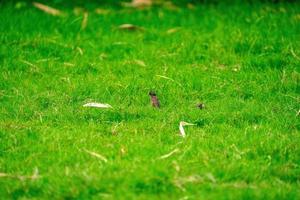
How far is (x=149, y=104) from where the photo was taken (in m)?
5.09

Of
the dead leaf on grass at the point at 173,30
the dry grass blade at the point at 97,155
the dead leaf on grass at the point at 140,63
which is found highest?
the dead leaf on grass at the point at 173,30

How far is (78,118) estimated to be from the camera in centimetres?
479

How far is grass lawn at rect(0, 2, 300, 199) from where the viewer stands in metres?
3.86

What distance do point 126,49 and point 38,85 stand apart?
112 cm

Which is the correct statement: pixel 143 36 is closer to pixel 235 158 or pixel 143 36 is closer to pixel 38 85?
pixel 38 85

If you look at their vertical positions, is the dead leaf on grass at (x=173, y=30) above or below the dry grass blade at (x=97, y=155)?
above

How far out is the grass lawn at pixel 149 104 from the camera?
386 centimetres

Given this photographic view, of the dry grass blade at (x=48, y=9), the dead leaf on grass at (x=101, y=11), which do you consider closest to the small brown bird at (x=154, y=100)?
the dead leaf on grass at (x=101, y=11)

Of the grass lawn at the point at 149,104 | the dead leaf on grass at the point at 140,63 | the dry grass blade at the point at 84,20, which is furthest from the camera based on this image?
the dry grass blade at the point at 84,20

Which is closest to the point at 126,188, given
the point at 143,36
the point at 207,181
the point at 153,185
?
the point at 153,185

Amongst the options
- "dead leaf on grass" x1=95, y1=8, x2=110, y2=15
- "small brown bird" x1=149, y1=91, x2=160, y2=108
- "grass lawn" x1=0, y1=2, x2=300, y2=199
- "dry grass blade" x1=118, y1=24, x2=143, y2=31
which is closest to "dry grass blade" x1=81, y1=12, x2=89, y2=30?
"grass lawn" x1=0, y1=2, x2=300, y2=199

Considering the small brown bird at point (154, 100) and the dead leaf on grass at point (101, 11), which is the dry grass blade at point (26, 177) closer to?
the small brown bird at point (154, 100)

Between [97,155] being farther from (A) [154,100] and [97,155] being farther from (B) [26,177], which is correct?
(A) [154,100]

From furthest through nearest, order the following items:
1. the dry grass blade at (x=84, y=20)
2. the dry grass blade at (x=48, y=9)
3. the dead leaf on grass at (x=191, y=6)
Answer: the dead leaf on grass at (x=191, y=6) → the dry grass blade at (x=48, y=9) → the dry grass blade at (x=84, y=20)
